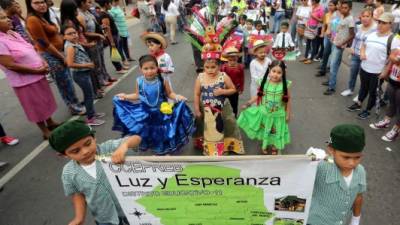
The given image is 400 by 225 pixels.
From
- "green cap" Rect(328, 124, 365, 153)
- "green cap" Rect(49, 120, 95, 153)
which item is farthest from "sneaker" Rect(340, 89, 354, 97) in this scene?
"green cap" Rect(49, 120, 95, 153)

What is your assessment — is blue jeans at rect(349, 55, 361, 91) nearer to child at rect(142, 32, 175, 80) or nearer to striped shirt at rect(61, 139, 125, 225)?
child at rect(142, 32, 175, 80)

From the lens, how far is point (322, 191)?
2252 mm

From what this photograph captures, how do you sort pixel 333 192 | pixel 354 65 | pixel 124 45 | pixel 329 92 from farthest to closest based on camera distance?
pixel 124 45, pixel 329 92, pixel 354 65, pixel 333 192

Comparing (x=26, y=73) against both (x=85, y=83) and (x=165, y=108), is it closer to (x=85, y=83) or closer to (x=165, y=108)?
(x=85, y=83)

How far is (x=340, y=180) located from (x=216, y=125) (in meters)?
2.30

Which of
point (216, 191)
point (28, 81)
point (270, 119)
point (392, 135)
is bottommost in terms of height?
point (392, 135)

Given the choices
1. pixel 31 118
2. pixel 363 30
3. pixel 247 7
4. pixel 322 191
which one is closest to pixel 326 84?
pixel 363 30

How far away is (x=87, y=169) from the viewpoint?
7.66 feet

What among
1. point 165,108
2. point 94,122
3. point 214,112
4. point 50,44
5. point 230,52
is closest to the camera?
point 165,108

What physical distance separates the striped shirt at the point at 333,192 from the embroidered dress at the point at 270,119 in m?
1.86

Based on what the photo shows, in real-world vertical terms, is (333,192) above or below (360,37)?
below

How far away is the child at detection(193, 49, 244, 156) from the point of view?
405cm

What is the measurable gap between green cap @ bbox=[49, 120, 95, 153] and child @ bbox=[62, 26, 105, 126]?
11.6 feet

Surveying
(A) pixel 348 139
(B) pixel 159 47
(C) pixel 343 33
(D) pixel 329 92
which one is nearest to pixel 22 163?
(B) pixel 159 47
